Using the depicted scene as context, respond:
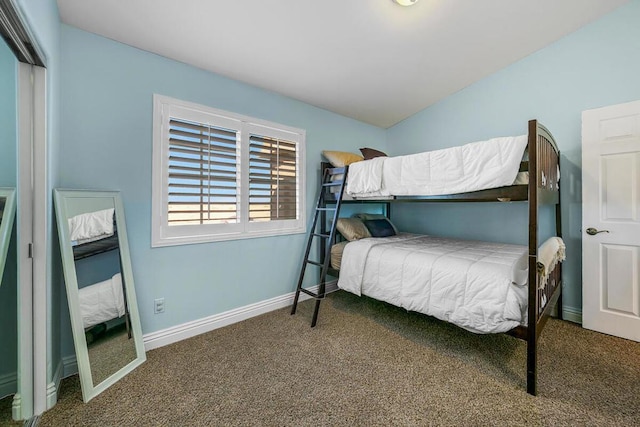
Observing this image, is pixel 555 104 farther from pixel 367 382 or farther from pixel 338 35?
pixel 367 382

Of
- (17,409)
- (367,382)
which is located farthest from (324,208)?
(17,409)

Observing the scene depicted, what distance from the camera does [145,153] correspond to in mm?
1930

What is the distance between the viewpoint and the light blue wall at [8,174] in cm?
127

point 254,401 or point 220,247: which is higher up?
point 220,247

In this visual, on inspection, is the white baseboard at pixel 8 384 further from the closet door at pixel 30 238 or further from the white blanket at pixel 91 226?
the white blanket at pixel 91 226

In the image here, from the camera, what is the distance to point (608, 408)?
138cm

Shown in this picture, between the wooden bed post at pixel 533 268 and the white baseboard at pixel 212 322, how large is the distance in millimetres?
2016

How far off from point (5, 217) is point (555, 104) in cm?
428

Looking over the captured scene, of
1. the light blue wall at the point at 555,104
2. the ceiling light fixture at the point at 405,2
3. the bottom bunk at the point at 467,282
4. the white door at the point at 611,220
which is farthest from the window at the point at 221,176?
the white door at the point at 611,220

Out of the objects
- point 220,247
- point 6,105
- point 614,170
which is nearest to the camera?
point 6,105

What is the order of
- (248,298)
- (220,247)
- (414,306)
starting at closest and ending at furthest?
(414,306)
(220,247)
(248,298)

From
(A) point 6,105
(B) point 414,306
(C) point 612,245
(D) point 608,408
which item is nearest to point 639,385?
(D) point 608,408

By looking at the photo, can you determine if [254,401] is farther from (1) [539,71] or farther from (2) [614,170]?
(1) [539,71]

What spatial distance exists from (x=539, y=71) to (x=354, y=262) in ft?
8.97
